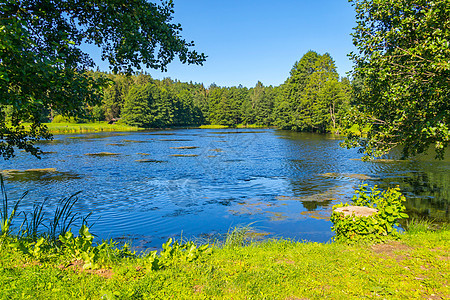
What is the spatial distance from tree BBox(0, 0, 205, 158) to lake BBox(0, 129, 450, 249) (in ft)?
18.9

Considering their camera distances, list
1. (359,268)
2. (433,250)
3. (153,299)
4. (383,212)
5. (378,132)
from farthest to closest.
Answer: (378,132)
(383,212)
(433,250)
(359,268)
(153,299)

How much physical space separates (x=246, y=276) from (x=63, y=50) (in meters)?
7.94

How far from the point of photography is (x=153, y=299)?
213 inches

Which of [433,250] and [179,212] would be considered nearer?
[433,250]

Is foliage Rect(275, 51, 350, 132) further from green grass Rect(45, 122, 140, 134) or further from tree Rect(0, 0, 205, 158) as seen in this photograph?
tree Rect(0, 0, 205, 158)

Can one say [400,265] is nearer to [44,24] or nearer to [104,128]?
[44,24]

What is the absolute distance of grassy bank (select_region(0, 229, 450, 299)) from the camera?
18.5ft

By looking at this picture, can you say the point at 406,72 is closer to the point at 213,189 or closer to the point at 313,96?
the point at 213,189

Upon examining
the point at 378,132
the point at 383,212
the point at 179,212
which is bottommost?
the point at 179,212

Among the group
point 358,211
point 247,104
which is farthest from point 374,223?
point 247,104

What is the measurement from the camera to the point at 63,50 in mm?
9266

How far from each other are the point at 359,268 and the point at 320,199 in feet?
38.7

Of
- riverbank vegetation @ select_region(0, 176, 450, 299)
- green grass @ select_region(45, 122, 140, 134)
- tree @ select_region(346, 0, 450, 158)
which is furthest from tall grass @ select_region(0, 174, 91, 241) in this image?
green grass @ select_region(45, 122, 140, 134)

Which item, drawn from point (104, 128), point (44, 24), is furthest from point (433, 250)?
point (104, 128)
